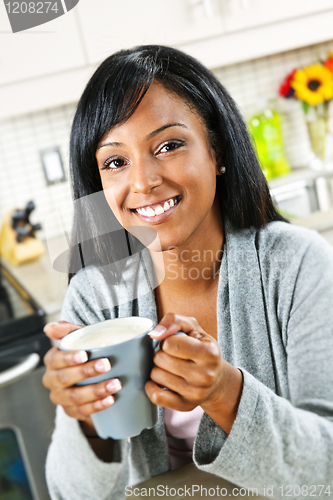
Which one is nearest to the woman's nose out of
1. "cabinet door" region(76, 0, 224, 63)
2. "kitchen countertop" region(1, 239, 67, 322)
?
"kitchen countertop" region(1, 239, 67, 322)

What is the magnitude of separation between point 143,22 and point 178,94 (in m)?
0.78

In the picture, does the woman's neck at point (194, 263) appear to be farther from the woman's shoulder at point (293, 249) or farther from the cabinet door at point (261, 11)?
Result: the cabinet door at point (261, 11)

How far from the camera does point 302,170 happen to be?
1.49 meters

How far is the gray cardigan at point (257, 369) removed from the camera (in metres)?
0.29

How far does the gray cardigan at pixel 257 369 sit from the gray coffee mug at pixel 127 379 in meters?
0.05

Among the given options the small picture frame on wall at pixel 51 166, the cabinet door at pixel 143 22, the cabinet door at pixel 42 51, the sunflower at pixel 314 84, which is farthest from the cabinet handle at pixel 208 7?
the small picture frame on wall at pixel 51 166

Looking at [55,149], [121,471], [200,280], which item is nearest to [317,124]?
[55,149]

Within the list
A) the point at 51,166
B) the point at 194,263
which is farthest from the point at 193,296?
the point at 51,166

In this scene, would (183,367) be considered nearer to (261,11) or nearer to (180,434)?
(180,434)

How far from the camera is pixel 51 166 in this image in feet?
4.49

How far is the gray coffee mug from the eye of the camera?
23cm

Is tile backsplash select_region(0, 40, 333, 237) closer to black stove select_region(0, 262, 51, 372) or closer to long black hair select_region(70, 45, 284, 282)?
black stove select_region(0, 262, 51, 372)

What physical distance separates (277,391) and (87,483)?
17 cm

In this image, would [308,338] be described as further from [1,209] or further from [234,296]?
[1,209]
